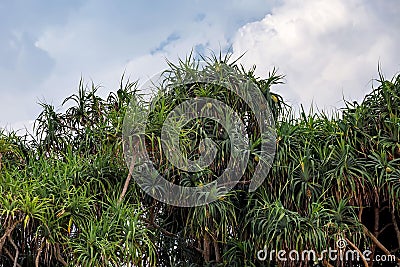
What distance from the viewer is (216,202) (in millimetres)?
4656

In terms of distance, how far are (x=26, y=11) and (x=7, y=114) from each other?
989 mm

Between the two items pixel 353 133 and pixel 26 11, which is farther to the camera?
pixel 26 11

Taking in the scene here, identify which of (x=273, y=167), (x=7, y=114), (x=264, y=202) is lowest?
(x=264, y=202)

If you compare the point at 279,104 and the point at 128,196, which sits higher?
the point at 279,104

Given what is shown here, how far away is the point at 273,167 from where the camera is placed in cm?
479

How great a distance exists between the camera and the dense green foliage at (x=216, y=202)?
4355 mm

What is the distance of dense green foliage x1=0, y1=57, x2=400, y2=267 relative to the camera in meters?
4.36

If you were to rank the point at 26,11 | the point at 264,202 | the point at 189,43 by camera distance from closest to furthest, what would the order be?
the point at 264,202 < the point at 189,43 < the point at 26,11

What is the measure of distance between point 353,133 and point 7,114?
3.13 metres

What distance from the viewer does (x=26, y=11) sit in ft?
18.0

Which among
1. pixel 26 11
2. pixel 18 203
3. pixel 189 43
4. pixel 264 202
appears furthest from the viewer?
pixel 26 11

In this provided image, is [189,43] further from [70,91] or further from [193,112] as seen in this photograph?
[70,91]

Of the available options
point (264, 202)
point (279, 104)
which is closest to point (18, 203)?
point (264, 202)

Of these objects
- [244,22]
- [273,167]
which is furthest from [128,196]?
[244,22]
